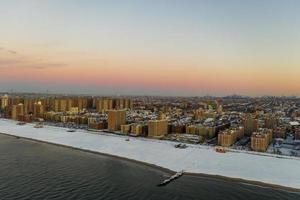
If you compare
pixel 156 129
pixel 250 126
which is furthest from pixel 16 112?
pixel 250 126

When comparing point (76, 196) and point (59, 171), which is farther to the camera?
point (59, 171)

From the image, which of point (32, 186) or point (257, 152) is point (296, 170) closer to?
point (257, 152)

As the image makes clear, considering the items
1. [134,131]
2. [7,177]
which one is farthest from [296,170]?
[134,131]

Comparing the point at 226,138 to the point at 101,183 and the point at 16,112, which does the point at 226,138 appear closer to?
the point at 101,183

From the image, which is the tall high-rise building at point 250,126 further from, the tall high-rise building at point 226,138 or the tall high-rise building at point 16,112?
the tall high-rise building at point 16,112

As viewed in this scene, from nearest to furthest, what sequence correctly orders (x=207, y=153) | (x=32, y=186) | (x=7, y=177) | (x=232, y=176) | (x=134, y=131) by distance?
(x=32, y=186)
(x=7, y=177)
(x=232, y=176)
(x=207, y=153)
(x=134, y=131)

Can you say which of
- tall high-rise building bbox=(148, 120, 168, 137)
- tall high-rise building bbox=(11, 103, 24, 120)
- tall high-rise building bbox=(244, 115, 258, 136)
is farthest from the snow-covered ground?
tall high-rise building bbox=(11, 103, 24, 120)

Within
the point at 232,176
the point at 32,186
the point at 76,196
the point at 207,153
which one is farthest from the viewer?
the point at 207,153

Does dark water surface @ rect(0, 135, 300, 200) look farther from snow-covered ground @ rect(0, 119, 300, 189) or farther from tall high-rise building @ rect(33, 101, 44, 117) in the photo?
tall high-rise building @ rect(33, 101, 44, 117)
